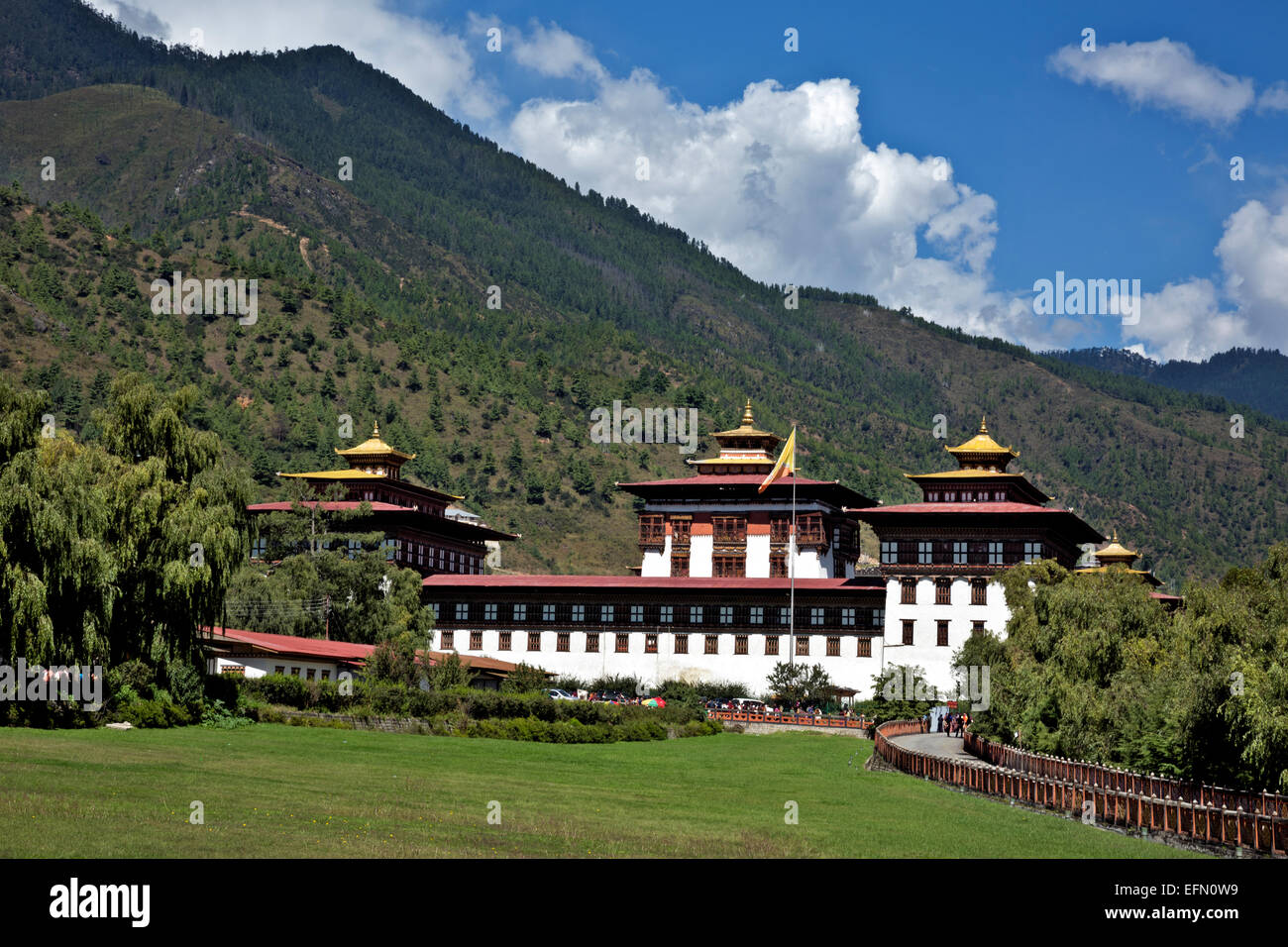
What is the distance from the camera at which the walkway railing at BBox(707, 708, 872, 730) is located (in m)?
74.9

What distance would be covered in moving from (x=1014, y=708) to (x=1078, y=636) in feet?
12.1

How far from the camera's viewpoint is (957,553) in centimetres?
8844

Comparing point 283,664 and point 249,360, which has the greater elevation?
point 249,360

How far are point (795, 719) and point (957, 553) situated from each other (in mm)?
18126

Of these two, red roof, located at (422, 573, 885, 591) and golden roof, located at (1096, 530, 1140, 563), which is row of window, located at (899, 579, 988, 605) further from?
golden roof, located at (1096, 530, 1140, 563)

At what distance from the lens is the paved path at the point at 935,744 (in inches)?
2199

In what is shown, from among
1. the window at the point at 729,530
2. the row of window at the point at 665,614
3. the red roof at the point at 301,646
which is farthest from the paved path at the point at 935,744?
the window at the point at 729,530

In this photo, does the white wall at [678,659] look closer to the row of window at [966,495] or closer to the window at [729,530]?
the window at [729,530]

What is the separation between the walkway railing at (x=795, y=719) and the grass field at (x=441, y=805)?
2683 cm
